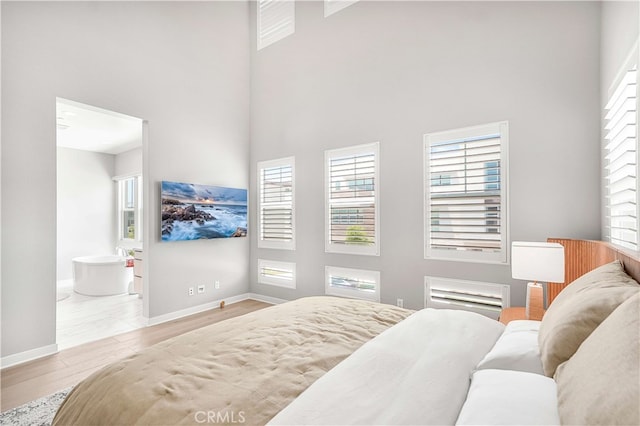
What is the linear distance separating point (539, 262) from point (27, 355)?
14.3 feet

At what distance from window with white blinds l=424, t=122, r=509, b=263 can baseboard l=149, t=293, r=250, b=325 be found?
9.73 feet

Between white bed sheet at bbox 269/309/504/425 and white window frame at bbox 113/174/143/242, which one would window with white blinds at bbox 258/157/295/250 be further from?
white window frame at bbox 113/174/143/242

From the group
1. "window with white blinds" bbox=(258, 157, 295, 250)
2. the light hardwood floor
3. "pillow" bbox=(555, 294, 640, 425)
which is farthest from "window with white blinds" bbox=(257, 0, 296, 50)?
"pillow" bbox=(555, 294, 640, 425)

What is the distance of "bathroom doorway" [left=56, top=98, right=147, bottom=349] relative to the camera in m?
4.58

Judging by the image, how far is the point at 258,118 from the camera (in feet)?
16.5

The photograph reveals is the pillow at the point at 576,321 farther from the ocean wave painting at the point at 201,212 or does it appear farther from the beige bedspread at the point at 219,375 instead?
the ocean wave painting at the point at 201,212

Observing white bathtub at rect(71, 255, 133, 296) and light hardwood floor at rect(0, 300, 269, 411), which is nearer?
light hardwood floor at rect(0, 300, 269, 411)

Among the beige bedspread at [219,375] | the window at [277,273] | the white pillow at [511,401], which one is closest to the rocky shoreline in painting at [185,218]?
the window at [277,273]

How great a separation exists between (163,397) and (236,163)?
4130mm

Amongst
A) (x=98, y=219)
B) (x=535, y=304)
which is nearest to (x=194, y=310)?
(x=535, y=304)

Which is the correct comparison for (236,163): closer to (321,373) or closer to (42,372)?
(42,372)

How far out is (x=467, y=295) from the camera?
3.25m

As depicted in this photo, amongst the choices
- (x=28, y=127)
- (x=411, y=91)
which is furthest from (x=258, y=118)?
(x=28, y=127)

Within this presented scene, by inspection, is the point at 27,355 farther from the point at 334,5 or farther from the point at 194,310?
the point at 334,5
